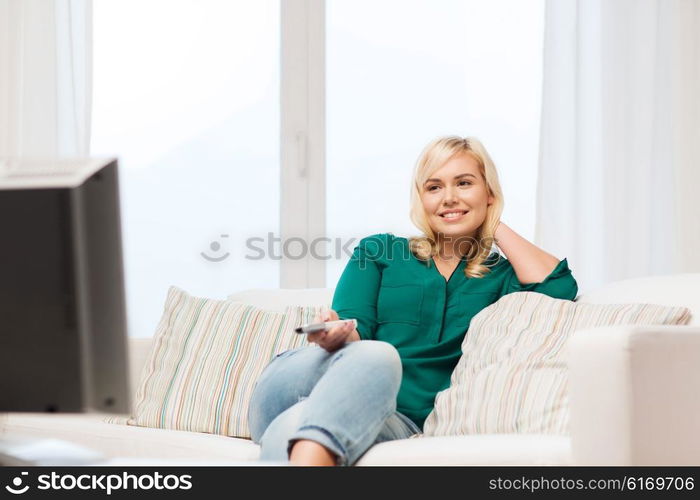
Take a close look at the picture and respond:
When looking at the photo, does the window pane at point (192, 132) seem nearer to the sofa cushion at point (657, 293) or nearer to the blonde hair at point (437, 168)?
the blonde hair at point (437, 168)

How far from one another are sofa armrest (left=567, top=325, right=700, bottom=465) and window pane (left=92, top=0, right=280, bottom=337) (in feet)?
7.44

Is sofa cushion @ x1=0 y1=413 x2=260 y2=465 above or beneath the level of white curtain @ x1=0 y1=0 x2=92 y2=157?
beneath

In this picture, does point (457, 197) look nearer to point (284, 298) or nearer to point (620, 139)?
point (284, 298)

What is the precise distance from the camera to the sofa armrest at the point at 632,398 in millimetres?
1534

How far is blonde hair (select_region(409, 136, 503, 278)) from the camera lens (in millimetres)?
2371

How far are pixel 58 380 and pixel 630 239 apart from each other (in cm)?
307

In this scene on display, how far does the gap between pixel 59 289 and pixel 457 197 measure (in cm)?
161

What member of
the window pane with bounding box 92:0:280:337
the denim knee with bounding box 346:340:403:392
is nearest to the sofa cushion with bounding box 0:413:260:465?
the denim knee with bounding box 346:340:403:392

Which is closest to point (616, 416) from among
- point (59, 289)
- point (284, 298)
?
point (59, 289)

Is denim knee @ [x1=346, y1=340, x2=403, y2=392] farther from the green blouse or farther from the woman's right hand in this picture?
the green blouse

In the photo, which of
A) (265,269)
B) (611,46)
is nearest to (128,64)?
(265,269)

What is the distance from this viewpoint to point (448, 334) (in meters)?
2.23

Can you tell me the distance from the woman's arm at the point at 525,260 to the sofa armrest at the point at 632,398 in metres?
0.67
